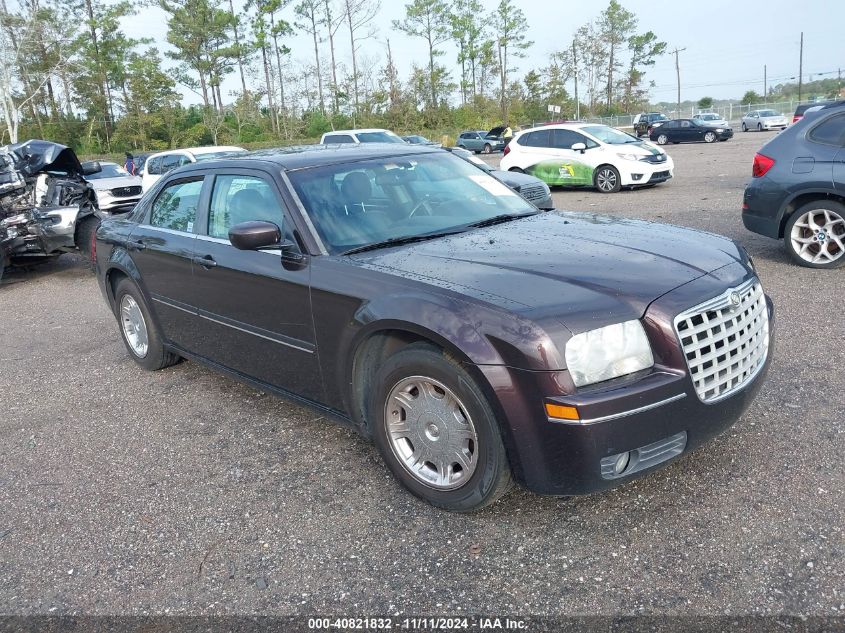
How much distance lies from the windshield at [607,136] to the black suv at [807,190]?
8831 mm

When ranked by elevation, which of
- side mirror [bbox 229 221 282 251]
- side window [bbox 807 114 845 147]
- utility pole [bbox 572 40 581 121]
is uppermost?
utility pole [bbox 572 40 581 121]

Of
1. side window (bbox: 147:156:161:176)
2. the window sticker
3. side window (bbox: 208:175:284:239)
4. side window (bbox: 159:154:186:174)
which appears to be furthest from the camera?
side window (bbox: 147:156:161:176)

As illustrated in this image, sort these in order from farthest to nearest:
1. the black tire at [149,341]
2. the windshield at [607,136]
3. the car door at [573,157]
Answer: the windshield at [607,136] < the car door at [573,157] < the black tire at [149,341]

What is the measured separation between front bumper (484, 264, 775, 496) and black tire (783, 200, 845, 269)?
502cm

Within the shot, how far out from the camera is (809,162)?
6957mm

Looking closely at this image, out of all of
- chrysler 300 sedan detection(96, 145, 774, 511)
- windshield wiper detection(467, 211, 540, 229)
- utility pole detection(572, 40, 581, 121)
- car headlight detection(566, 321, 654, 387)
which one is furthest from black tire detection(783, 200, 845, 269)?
utility pole detection(572, 40, 581, 121)

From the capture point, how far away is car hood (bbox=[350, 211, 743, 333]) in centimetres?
278

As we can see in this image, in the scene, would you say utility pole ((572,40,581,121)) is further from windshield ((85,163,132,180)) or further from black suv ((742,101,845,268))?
black suv ((742,101,845,268))

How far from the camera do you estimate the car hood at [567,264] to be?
9.12 ft

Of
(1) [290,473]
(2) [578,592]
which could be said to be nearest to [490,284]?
(2) [578,592]

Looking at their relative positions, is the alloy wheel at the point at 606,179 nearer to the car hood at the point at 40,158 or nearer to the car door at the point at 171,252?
the car hood at the point at 40,158

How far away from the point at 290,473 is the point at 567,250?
1841 millimetres

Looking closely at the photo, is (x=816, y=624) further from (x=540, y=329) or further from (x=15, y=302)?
(x=15, y=302)

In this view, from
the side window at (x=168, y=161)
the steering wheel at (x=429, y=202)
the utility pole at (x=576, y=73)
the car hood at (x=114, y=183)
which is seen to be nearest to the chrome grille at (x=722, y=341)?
the steering wheel at (x=429, y=202)
